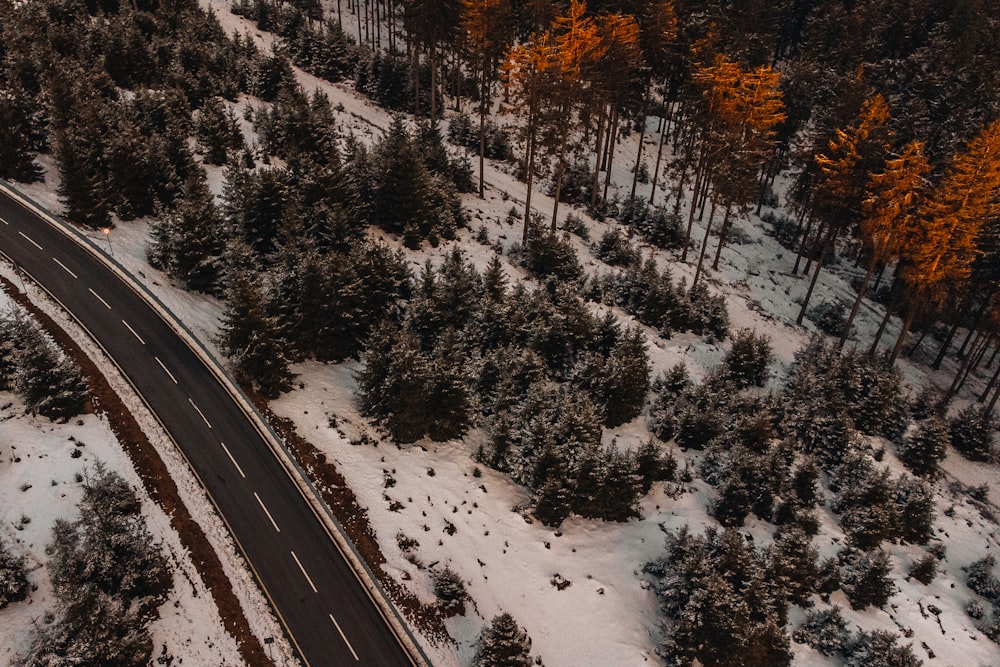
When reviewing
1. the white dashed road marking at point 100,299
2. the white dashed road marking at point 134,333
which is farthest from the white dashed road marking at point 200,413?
the white dashed road marking at point 100,299

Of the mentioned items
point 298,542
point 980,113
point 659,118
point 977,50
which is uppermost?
point 977,50

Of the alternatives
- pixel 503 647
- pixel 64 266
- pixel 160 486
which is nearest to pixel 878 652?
pixel 503 647

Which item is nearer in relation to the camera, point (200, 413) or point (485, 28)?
point (200, 413)

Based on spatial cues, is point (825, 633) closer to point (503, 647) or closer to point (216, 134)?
point (503, 647)

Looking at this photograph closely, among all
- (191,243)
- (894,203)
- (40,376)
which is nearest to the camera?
(40,376)

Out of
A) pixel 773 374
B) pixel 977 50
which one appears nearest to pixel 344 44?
pixel 773 374

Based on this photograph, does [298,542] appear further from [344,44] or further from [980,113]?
[980,113]

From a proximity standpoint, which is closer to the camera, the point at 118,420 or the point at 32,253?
the point at 118,420
